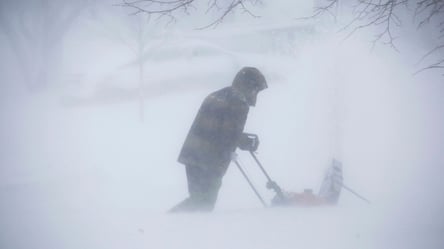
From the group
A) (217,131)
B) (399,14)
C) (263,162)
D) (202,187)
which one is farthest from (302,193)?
(399,14)

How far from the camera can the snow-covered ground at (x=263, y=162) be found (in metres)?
3.37

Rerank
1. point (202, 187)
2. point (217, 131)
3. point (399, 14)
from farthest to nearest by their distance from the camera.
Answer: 1. point (399, 14)
2. point (202, 187)
3. point (217, 131)

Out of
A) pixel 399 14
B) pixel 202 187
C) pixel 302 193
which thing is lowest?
pixel 302 193

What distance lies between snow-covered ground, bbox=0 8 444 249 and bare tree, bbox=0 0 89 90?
4.53 feet

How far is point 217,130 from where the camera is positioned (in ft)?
13.5

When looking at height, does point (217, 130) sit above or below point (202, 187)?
above

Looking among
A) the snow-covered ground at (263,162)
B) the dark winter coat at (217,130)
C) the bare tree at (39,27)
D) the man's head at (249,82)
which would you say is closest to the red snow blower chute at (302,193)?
the dark winter coat at (217,130)

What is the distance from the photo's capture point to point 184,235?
3.28 metres

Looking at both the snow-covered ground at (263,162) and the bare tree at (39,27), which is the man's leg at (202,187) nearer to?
the snow-covered ground at (263,162)

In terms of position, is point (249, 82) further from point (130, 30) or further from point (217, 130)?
point (130, 30)

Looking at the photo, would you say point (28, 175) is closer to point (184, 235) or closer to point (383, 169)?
point (184, 235)

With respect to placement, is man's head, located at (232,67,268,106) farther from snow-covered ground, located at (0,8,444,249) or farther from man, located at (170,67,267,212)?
snow-covered ground, located at (0,8,444,249)

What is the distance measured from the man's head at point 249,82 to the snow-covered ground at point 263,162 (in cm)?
127

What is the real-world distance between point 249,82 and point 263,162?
5507 mm
